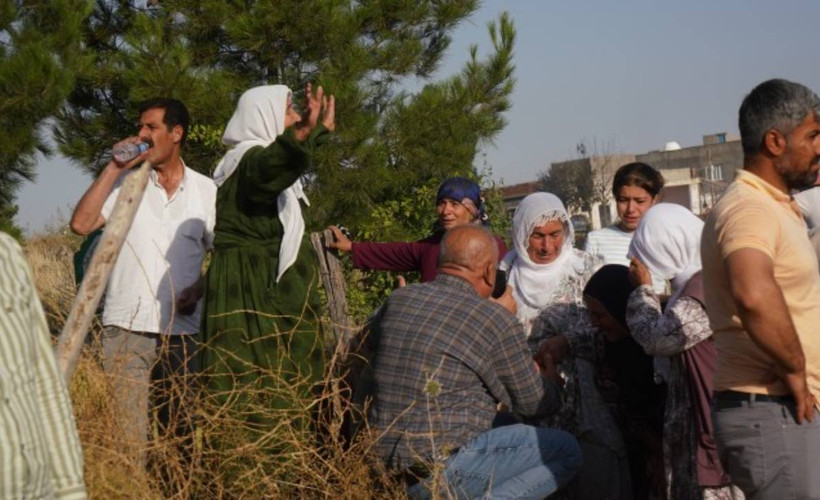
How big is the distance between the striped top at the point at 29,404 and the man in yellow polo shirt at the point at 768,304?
183 centimetres

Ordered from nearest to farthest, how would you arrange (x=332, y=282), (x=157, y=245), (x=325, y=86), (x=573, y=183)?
(x=157, y=245) → (x=332, y=282) → (x=325, y=86) → (x=573, y=183)

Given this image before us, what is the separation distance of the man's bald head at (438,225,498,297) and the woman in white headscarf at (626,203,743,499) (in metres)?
0.63

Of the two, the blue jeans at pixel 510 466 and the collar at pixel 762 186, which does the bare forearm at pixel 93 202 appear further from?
the collar at pixel 762 186

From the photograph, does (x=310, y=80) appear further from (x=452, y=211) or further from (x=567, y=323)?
(x=567, y=323)

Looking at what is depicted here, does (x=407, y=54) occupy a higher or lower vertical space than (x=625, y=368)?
higher

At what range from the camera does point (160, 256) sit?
5223mm

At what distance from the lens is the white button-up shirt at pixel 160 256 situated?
16.9 feet

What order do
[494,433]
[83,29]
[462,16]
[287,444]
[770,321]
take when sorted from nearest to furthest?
[770,321], [494,433], [287,444], [83,29], [462,16]

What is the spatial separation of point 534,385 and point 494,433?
237mm

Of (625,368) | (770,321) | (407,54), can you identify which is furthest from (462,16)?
(770,321)

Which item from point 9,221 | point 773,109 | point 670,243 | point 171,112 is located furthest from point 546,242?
point 9,221

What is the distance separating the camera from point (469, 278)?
4.40 metres

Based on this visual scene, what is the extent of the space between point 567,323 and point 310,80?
4.56 metres

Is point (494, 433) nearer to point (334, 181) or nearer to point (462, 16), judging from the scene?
point (334, 181)
